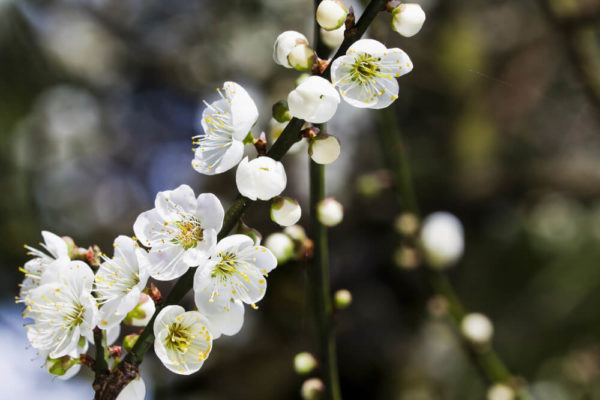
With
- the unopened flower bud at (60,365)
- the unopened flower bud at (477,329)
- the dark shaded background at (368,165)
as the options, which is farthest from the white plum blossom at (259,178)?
the dark shaded background at (368,165)

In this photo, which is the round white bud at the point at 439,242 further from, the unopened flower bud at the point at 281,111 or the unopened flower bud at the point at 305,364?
the unopened flower bud at the point at 281,111

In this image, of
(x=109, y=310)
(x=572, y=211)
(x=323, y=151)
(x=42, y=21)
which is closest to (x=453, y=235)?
(x=323, y=151)

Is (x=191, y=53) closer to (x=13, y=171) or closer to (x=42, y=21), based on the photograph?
(x=42, y=21)

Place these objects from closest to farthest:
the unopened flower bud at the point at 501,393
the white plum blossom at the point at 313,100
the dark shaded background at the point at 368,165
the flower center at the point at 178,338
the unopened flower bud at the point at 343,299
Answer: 1. the white plum blossom at the point at 313,100
2. the flower center at the point at 178,338
3. the unopened flower bud at the point at 343,299
4. the unopened flower bud at the point at 501,393
5. the dark shaded background at the point at 368,165

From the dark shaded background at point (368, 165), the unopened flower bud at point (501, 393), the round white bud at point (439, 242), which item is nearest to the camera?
the unopened flower bud at point (501, 393)

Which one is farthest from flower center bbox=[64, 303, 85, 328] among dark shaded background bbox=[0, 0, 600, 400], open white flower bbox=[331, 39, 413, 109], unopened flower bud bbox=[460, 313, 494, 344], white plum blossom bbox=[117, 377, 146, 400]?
dark shaded background bbox=[0, 0, 600, 400]

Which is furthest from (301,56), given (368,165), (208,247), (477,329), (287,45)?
(368,165)
